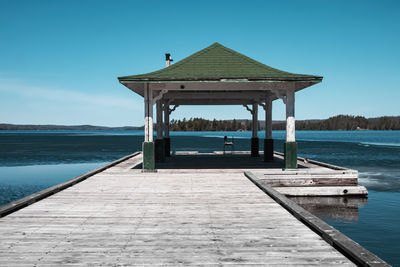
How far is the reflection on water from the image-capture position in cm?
1198

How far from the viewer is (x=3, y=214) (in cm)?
732

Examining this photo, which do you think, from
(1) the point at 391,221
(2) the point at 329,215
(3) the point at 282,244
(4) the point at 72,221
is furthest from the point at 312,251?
(1) the point at 391,221

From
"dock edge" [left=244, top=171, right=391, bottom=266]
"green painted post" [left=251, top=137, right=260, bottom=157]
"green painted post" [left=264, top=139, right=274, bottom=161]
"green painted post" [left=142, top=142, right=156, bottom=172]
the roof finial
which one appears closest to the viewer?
"dock edge" [left=244, top=171, right=391, bottom=266]

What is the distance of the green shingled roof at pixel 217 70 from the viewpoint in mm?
13102

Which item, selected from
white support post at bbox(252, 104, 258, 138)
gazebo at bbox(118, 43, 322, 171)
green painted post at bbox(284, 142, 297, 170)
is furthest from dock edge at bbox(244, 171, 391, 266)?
white support post at bbox(252, 104, 258, 138)

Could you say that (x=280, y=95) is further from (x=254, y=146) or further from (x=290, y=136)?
(x=254, y=146)

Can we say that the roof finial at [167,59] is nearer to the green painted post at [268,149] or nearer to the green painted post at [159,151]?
the green painted post at [159,151]

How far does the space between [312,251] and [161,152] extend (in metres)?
14.0

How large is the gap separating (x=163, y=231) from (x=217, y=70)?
9.22 metres

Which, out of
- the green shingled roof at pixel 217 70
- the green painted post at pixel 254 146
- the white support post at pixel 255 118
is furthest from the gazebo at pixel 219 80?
the green painted post at pixel 254 146

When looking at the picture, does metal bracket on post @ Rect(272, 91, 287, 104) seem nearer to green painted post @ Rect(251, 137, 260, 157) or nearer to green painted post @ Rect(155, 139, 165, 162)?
green painted post @ Rect(155, 139, 165, 162)

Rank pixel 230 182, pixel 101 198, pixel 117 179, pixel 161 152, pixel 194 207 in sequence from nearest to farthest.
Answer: pixel 194 207 < pixel 101 198 < pixel 230 182 < pixel 117 179 < pixel 161 152

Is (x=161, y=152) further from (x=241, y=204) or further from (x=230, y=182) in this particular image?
(x=241, y=204)

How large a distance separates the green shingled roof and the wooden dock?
4.73 m
